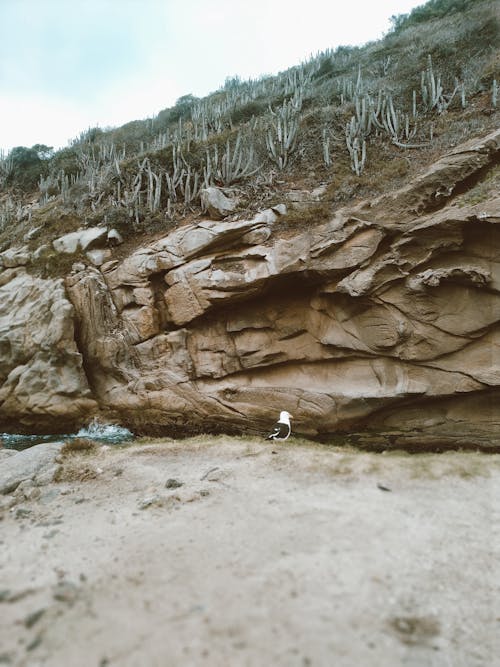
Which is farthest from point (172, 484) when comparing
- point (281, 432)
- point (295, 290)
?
point (295, 290)

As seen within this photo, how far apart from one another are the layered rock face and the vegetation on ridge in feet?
5.86

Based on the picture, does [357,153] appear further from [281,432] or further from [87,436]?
[87,436]

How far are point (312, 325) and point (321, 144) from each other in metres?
8.66

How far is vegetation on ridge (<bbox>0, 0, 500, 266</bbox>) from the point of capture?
1448 centimetres

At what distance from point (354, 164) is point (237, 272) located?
20.3 feet

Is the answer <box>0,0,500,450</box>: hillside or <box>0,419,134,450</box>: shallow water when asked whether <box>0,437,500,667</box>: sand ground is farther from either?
<box>0,419,134,450</box>: shallow water

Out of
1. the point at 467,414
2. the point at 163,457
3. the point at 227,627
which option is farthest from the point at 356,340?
the point at 227,627

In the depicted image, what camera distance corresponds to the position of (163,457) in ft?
29.2

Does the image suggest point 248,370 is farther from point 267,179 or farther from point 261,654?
point 261,654

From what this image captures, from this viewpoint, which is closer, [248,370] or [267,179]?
[248,370]

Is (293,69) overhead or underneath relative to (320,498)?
overhead

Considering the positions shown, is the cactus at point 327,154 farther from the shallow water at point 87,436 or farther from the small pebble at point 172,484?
the small pebble at point 172,484

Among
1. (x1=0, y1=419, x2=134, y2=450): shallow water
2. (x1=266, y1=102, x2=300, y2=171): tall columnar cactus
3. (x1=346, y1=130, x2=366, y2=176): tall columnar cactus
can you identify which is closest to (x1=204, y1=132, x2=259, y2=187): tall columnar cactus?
(x1=266, y1=102, x2=300, y2=171): tall columnar cactus

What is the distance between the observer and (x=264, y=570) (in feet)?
13.3
